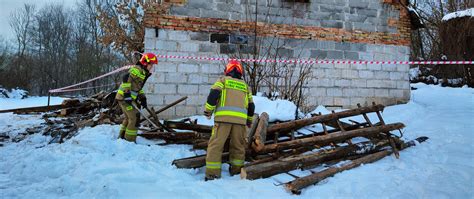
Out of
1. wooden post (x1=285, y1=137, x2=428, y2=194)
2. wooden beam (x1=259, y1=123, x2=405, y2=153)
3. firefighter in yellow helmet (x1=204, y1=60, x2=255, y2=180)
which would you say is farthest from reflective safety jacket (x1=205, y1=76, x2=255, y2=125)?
wooden post (x1=285, y1=137, x2=428, y2=194)

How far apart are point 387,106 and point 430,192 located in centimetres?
610

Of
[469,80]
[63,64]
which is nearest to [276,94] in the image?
[469,80]

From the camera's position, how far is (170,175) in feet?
12.9

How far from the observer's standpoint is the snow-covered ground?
339 centimetres

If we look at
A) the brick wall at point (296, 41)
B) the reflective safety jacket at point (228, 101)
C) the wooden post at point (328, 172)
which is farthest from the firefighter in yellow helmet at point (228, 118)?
the brick wall at point (296, 41)

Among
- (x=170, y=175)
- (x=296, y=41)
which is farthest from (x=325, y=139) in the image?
(x=296, y=41)

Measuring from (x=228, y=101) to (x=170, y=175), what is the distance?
46.0 inches

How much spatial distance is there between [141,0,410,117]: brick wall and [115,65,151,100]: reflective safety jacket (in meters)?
1.95

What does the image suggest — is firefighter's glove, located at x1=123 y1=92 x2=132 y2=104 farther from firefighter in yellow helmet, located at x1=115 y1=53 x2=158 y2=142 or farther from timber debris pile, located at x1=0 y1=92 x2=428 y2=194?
timber debris pile, located at x1=0 y1=92 x2=428 y2=194

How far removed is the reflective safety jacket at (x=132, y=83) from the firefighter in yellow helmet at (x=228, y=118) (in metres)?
A: 2.01

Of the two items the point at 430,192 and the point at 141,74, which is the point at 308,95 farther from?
the point at 430,192

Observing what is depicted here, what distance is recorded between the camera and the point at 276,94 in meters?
7.61

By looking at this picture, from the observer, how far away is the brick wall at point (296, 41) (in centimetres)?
776

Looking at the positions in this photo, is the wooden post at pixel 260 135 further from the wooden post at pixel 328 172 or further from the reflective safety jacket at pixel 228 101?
the wooden post at pixel 328 172
